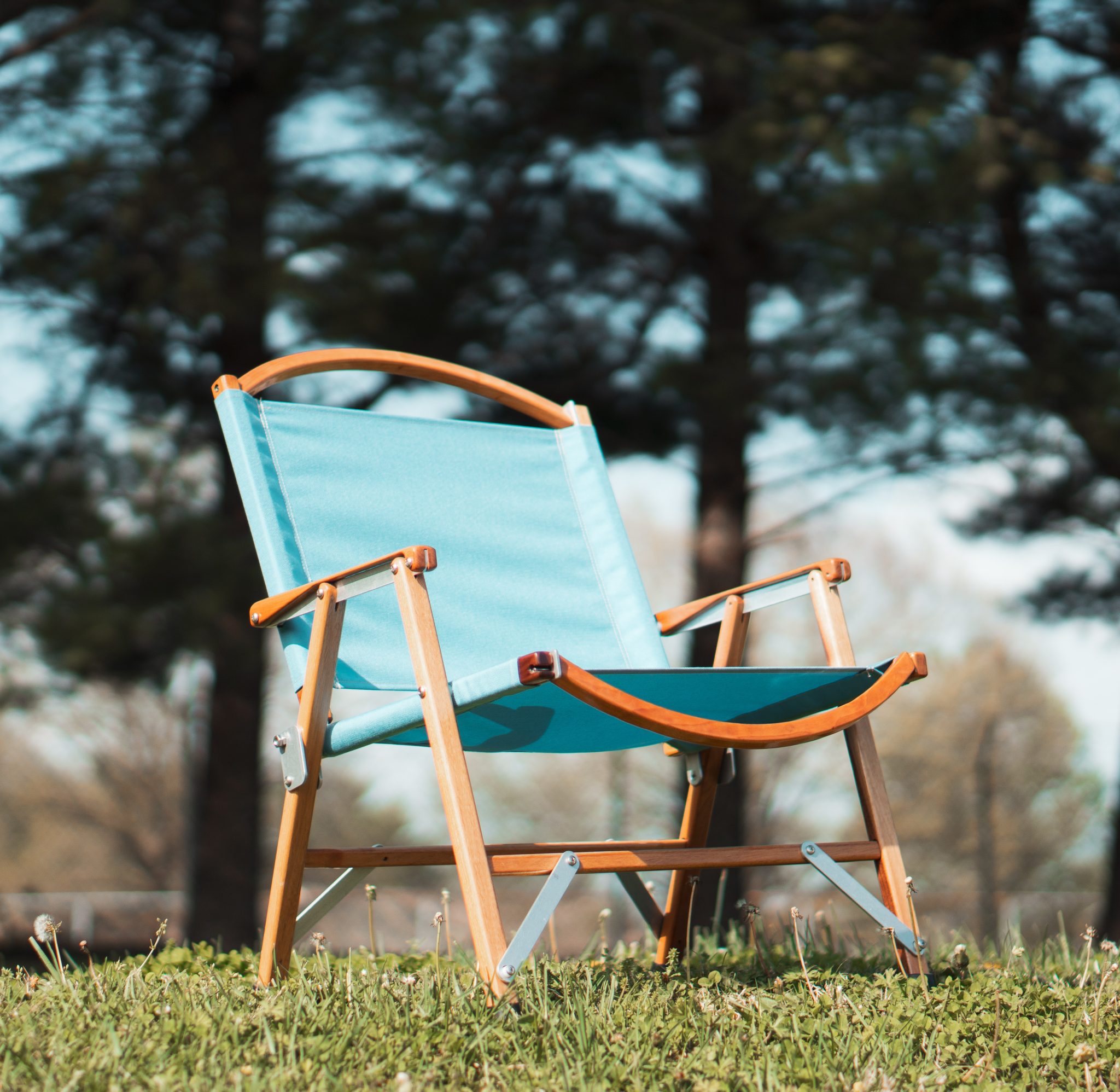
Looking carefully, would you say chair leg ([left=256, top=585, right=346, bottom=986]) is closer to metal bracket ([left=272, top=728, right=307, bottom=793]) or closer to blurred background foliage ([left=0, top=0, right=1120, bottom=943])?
metal bracket ([left=272, top=728, right=307, bottom=793])

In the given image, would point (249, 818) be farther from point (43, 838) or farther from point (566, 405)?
point (43, 838)

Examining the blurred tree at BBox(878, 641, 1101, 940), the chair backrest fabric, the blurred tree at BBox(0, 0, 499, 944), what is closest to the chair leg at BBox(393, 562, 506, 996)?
the chair backrest fabric

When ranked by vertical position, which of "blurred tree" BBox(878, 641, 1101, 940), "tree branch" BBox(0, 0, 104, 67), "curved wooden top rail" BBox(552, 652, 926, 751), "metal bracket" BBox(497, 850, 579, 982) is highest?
"tree branch" BBox(0, 0, 104, 67)

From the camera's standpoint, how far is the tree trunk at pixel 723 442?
4.93 m

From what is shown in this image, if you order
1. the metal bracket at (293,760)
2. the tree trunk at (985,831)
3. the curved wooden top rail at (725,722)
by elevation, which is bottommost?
the tree trunk at (985,831)

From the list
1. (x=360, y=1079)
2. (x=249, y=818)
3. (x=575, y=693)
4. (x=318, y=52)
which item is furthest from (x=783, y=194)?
(x=360, y=1079)

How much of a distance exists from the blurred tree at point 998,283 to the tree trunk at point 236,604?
212 cm

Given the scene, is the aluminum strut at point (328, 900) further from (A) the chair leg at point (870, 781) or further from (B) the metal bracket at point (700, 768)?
(A) the chair leg at point (870, 781)

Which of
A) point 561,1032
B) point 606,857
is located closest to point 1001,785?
point 606,857

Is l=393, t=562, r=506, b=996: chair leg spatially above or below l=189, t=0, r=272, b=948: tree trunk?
above

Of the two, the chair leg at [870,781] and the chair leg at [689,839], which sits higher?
the chair leg at [870,781]

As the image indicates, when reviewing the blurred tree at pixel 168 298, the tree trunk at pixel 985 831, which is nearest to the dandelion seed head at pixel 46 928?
the blurred tree at pixel 168 298

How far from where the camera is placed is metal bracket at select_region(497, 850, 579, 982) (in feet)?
4.54

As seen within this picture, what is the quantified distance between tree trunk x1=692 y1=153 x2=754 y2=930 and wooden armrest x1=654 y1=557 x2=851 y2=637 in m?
2.64
